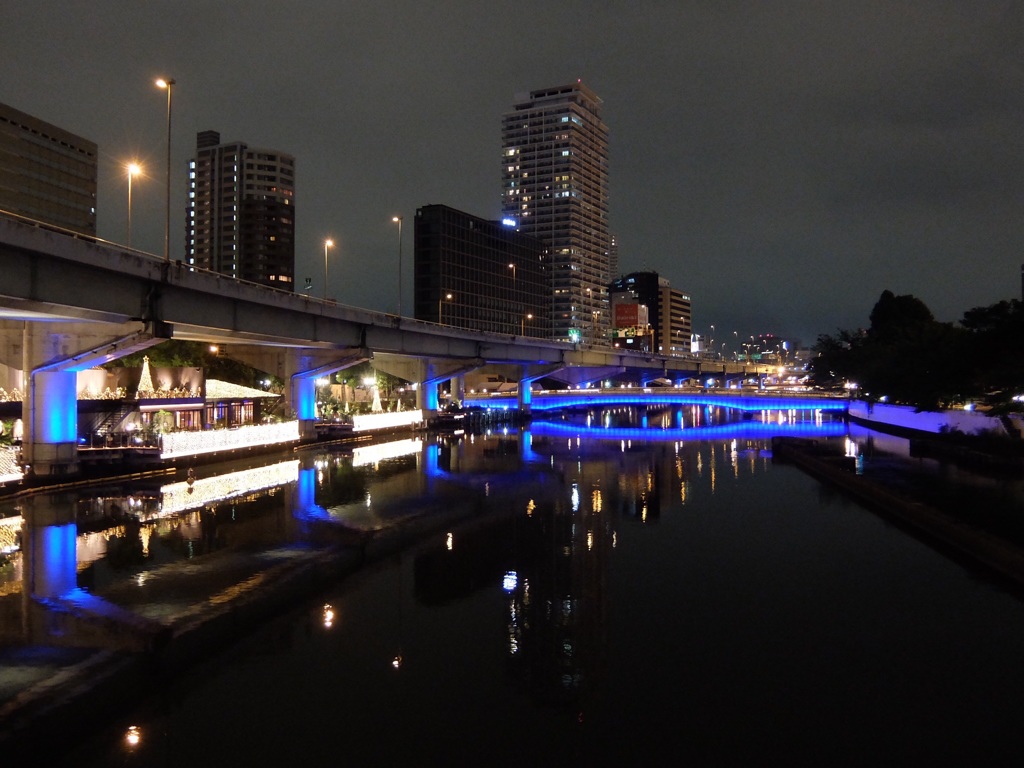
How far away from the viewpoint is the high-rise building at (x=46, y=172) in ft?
417

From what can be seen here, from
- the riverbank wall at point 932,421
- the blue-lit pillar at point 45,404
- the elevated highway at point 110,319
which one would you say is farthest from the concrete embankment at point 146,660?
the riverbank wall at point 932,421

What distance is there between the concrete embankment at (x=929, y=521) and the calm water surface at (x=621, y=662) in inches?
33.2

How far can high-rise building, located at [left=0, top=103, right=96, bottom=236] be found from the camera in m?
127

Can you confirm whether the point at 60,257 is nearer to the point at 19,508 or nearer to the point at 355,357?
the point at 19,508

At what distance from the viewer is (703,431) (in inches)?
2950

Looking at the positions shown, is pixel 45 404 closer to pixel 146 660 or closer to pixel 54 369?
pixel 54 369

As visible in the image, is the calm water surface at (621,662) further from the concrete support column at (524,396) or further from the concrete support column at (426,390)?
the concrete support column at (524,396)

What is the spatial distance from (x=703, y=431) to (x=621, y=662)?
63.9m

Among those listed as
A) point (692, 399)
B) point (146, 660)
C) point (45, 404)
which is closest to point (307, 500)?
point (45, 404)

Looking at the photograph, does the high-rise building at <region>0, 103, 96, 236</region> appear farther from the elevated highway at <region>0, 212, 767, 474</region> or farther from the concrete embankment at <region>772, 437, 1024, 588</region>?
the concrete embankment at <region>772, 437, 1024, 588</region>

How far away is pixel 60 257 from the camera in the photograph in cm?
2622

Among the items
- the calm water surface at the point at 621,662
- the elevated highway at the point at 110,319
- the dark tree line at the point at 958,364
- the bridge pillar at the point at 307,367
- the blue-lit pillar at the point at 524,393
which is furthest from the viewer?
the blue-lit pillar at the point at 524,393

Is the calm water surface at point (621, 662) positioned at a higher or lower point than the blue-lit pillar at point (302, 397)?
lower

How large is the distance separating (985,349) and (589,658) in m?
40.9
